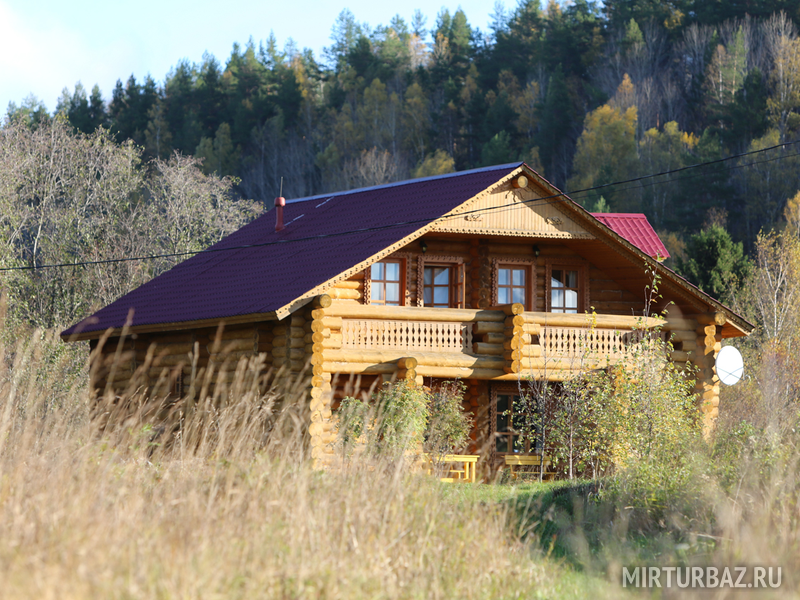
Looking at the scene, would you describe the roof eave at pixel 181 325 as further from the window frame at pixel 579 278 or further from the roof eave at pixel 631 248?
the window frame at pixel 579 278

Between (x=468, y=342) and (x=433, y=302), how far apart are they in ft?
6.58

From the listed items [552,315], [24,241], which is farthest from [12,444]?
[24,241]

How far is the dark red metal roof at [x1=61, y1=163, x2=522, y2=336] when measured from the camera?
18125mm

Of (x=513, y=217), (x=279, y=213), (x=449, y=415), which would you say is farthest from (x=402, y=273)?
(x=279, y=213)

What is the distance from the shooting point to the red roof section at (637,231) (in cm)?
2402

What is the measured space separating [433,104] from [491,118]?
7182 mm

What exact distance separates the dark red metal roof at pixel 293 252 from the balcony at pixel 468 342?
1196 millimetres

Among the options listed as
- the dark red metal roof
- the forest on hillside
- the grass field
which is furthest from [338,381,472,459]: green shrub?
the forest on hillside

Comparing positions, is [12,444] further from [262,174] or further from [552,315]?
[262,174]

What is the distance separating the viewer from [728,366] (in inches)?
802

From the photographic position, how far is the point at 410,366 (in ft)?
57.7

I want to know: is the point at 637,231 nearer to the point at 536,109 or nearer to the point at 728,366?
the point at 728,366

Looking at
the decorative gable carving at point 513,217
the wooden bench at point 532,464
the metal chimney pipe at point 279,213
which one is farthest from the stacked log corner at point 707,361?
the metal chimney pipe at point 279,213

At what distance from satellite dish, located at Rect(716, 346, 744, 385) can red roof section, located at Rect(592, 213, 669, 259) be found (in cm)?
399
